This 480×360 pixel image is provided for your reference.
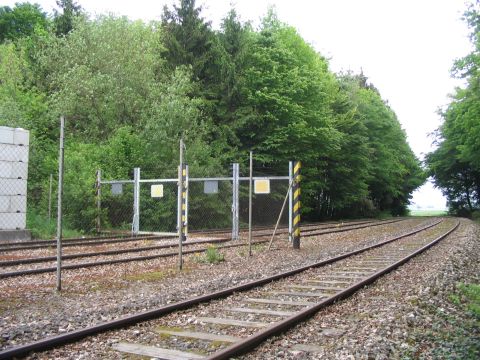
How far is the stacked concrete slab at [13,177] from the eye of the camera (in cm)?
1512

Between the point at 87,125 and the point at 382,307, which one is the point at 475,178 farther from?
the point at 382,307

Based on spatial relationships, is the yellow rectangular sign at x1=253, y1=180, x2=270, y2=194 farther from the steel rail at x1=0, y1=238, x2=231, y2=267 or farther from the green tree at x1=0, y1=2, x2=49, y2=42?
the green tree at x1=0, y1=2, x2=49, y2=42

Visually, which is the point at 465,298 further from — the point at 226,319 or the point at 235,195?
the point at 235,195

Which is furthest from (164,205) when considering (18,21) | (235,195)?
(18,21)

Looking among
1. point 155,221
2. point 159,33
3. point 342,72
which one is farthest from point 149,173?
point 342,72

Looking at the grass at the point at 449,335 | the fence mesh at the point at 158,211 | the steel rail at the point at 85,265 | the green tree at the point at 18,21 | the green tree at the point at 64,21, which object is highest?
the green tree at the point at 18,21

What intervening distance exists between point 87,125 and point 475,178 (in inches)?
1719

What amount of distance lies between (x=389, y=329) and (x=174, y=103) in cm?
1960

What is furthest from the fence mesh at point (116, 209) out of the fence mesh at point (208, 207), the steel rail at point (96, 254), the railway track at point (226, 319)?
the railway track at point (226, 319)

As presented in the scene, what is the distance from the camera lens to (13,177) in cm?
1548

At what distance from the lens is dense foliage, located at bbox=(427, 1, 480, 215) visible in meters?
26.2

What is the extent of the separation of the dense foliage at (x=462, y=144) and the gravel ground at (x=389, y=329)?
52.9 feet

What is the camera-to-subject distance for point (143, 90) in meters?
26.5

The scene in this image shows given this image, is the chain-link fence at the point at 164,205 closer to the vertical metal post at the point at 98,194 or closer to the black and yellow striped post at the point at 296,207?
the vertical metal post at the point at 98,194
